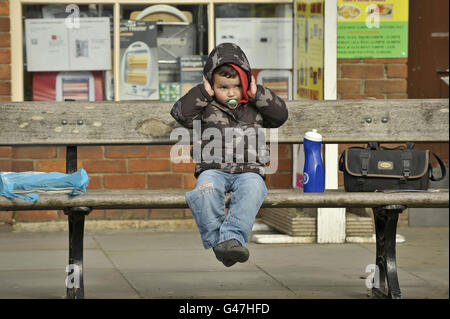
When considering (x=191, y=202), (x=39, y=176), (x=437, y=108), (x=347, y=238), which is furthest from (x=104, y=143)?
(x=347, y=238)

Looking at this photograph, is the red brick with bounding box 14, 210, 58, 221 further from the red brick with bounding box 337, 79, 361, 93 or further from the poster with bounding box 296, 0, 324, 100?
the red brick with bounding box 337, 79, 361, 93

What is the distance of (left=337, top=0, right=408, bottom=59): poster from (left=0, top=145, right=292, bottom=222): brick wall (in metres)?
1.02

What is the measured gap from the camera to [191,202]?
4426 mm

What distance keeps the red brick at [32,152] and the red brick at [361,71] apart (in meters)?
2.33

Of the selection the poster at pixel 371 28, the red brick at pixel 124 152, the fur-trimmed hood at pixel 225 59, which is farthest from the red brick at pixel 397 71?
the fur-trimmed hood at pixel 225 59

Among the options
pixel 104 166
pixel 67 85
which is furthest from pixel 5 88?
pixel 104 166

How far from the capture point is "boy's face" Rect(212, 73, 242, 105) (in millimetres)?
4609

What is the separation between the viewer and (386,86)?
743 cm

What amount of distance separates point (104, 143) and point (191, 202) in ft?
2.92

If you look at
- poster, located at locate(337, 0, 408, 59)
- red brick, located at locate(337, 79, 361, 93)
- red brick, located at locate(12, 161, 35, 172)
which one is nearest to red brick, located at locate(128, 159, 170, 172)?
red brick, located at locate(12, 161, 35, 172)

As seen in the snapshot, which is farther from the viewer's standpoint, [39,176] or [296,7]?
[296,7]

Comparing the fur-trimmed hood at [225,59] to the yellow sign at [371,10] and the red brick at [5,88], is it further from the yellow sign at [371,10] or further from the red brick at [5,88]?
the red brick at [5,88]

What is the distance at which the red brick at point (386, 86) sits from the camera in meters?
7.40
